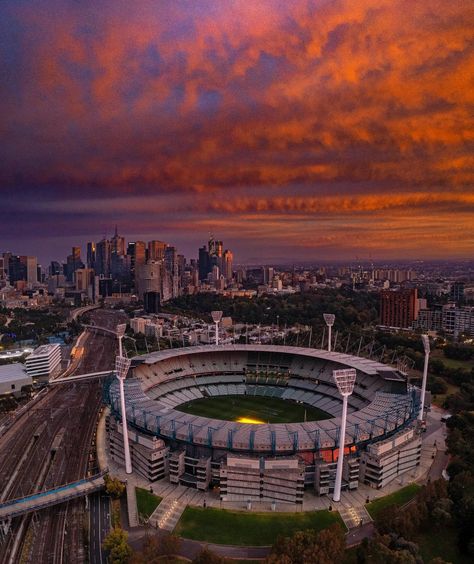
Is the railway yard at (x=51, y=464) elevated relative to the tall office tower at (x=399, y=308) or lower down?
lower down

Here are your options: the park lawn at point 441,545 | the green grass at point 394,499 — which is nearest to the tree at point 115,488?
the green grass at point 394,499

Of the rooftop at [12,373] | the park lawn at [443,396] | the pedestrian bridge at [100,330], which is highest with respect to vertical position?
the rooftop at [12,373]

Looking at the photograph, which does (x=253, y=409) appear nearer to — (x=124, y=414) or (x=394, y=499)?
(x=124, y=414)

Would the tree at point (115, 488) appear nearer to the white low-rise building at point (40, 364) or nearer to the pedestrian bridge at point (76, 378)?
the pedestrian bridge at point (76, 378)

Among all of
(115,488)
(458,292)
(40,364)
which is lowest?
(115,488)

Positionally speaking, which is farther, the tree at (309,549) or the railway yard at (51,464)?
the railway yard at (51,464)


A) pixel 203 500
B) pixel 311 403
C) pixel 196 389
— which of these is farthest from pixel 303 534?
pixel 196 389

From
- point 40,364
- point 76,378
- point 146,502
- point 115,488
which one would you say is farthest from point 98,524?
point 40,364

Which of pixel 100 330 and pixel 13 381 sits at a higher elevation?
pixel 13 381
